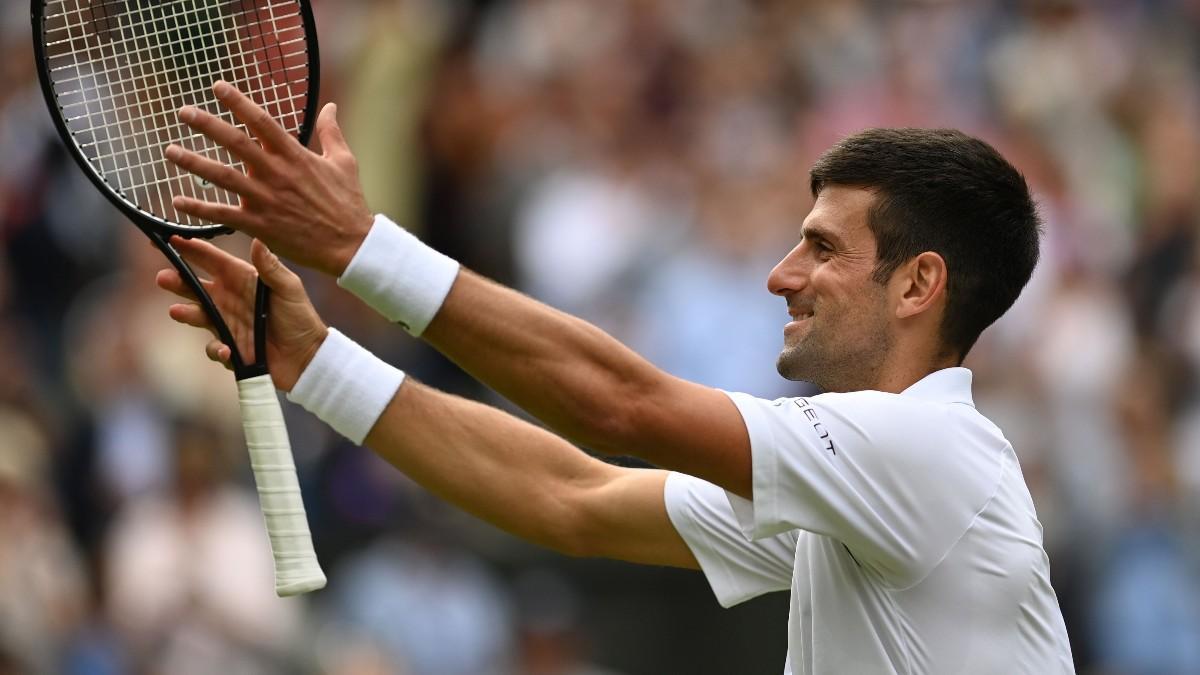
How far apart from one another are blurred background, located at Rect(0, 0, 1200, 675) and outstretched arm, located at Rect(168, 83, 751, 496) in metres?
4.41

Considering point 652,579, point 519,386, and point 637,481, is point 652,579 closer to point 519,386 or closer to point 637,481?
point 637,481

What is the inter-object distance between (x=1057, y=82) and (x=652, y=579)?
4.29 metres

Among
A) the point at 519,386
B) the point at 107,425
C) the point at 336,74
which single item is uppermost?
the point at 519,386

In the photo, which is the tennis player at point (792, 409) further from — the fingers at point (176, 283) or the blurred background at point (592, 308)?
the blurred background at point (592, 308)

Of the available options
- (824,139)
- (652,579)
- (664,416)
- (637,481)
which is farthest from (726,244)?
(664,416)

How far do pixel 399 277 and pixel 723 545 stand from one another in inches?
48.9

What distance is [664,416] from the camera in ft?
11.6

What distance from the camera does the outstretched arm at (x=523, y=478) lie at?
4.30 metres

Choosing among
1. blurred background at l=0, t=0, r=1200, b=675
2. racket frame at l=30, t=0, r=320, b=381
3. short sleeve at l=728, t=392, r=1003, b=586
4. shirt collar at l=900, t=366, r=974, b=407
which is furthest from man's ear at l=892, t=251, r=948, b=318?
blurred background at l=0, t=0, r=1200, b=675

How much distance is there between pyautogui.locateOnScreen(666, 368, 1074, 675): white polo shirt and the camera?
3648 mm

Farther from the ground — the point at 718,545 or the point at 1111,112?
the point at 1111,112

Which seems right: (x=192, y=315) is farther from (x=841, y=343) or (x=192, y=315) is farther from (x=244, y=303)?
(x=841, y=343)

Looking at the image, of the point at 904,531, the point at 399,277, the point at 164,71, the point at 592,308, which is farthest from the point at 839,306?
the point at 592,308

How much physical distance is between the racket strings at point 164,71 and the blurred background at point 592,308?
132 centimetres
